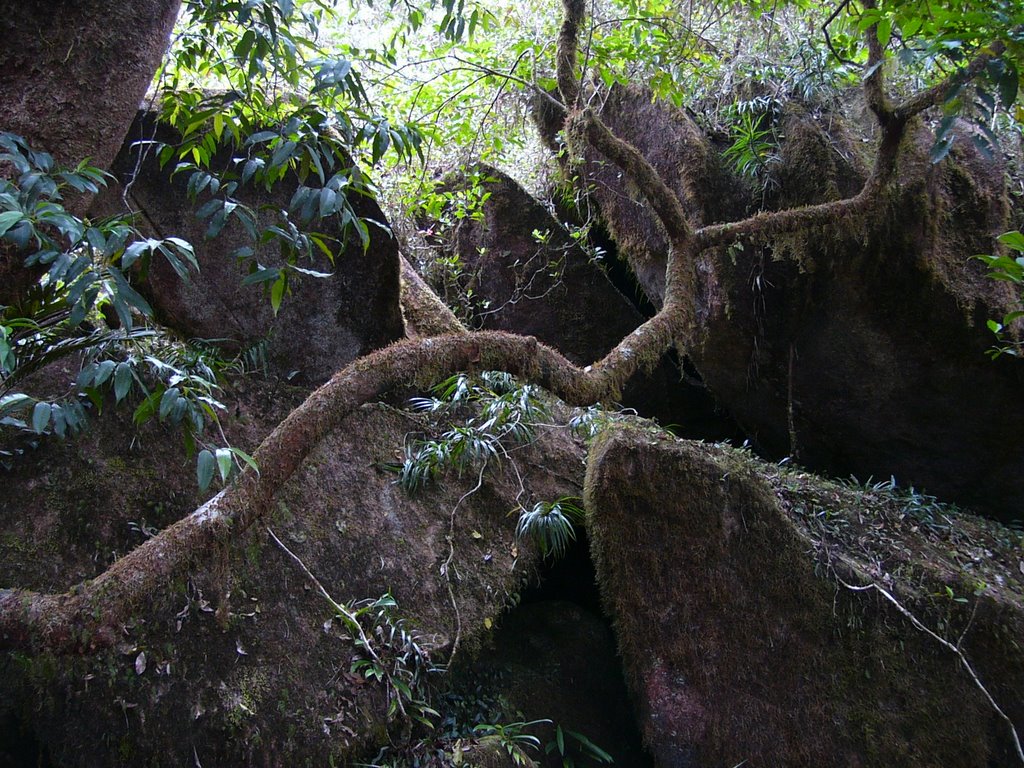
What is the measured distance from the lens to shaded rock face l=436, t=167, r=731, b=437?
20.5ft

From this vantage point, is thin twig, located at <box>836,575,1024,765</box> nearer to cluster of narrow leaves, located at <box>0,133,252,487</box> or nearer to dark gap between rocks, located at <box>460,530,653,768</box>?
dark gap between rocks, located at <box>460,530,653,768</box>

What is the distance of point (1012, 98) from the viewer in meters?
2.36

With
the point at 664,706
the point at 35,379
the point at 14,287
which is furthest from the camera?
the point at 664,706

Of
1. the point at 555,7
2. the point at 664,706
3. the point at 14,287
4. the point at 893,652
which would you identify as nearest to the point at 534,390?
the point at 664,706

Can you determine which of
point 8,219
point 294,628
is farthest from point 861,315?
point 8,219

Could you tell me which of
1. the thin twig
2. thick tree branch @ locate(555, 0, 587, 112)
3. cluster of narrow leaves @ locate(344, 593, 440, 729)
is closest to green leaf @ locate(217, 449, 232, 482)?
cluster of narrow leaves @ locate(344, 593, 440, 729)

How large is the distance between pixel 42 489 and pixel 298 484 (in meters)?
1.06

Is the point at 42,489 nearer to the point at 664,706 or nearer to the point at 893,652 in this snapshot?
the point at 664,706

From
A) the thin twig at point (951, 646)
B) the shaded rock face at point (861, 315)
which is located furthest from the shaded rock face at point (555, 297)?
the thin twig at point (951, 646)

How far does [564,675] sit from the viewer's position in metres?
3.90

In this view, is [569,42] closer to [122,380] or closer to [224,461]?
[122,380]

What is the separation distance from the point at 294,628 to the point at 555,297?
155 inches

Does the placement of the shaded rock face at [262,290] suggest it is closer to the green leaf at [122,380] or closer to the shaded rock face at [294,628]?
the shaded rock face at [294,628]

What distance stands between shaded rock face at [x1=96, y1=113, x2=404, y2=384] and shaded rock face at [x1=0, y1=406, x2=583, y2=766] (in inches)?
19.8
